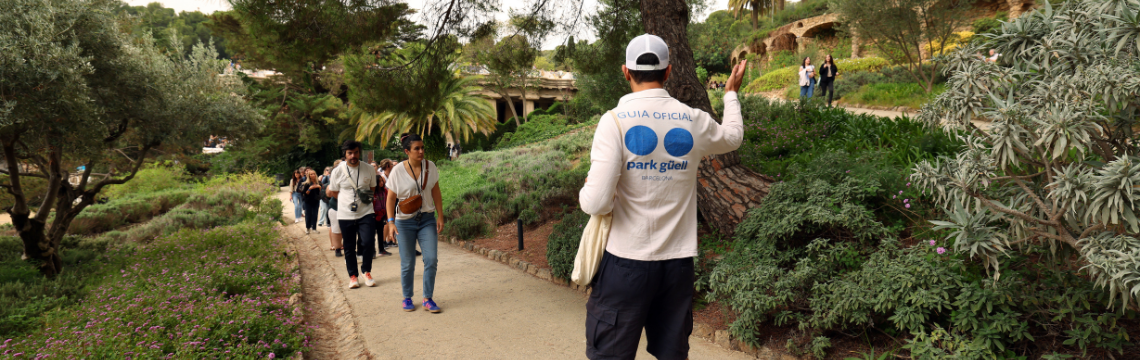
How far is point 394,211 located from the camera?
5074 millimetres

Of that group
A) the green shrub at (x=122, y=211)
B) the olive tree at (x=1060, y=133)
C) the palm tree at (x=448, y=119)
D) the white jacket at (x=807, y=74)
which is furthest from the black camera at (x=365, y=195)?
the palm tree at (x=448, y=119)

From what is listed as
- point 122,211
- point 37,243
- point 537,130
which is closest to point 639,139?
point 37,243

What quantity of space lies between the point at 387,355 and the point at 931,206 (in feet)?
14.8

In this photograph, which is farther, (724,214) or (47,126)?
(47,126)

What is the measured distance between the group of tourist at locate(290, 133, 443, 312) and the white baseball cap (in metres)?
3.20

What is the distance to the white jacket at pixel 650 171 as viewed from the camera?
6.88 ft

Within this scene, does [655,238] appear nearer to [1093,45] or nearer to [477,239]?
[1093,45]

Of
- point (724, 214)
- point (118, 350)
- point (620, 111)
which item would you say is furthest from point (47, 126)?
point (724, 214)

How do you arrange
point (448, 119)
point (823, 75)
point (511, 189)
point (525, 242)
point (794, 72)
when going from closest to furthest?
1. point (525, 242)
2. point (511, 189)
3. point (823, 75)
4. point (794, 72)
5. point (448, 119)

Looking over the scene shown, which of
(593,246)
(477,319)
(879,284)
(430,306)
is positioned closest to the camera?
(593,246)

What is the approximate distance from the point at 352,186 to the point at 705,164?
157 inches

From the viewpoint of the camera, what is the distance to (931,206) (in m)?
4.30

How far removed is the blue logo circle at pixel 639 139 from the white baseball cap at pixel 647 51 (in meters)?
0.26

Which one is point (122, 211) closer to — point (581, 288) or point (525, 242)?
point (525, 242)
